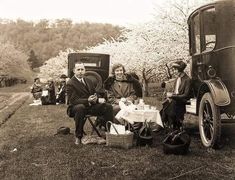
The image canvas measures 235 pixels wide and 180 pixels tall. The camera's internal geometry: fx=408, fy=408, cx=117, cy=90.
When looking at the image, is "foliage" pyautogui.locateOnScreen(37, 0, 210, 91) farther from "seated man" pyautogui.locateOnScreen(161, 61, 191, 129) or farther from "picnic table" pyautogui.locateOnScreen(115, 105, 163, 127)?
"picnic table" pyautogui.locateOnScreen(115, 105, 163, 127)

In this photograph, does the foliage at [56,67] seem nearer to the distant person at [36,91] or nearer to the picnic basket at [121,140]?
the distant person at [36,91]

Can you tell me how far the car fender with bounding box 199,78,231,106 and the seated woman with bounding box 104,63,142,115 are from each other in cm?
245

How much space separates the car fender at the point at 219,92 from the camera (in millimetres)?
6453

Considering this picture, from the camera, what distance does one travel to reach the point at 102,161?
246 inches

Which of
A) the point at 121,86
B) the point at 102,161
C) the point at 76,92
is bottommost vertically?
the point at 102,161

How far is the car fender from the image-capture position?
21.2 ft

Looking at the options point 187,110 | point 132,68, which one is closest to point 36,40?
point 132,68

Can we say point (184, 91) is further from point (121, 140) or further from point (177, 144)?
point (121, 140)

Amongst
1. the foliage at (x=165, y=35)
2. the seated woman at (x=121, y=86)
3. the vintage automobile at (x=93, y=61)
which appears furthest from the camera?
the foliage at (x=165, y=35)

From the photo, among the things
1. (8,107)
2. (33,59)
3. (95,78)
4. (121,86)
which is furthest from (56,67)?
(121,86)

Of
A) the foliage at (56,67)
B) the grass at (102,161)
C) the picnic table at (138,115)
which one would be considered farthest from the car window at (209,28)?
the foliage at (56,67)

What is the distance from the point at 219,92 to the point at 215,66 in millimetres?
618

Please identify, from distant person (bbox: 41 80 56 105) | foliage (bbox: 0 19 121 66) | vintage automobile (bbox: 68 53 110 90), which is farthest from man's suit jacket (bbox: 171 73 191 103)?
foliage (bbox: 0 19 121 66)

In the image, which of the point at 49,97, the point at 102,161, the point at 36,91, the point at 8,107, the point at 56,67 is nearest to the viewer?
the point at 102,161
